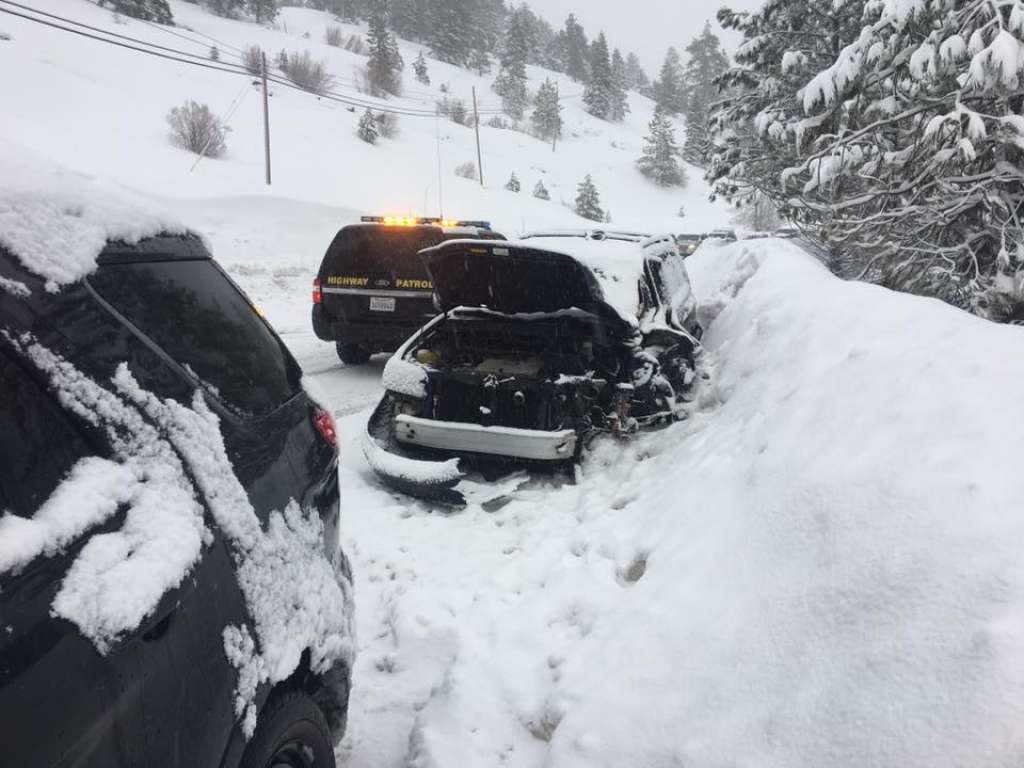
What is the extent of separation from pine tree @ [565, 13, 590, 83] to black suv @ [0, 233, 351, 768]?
10937 cm

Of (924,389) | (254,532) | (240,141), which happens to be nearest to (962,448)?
(924,389)

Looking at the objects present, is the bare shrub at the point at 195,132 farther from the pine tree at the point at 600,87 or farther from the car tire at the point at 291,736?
the pine tree at the point at 600,87

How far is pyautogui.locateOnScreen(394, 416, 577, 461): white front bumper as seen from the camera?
4602 millimetres

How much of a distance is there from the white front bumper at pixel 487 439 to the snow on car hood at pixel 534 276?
1.16 meters

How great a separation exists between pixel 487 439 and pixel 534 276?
1.36 m

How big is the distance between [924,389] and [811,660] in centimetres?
154

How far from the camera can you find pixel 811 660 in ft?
6.77

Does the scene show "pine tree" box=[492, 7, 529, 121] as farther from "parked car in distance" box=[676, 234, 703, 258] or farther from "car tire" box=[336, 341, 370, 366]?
"car tire" box=[336, 341, 370, 366]

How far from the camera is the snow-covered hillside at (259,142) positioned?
21562 millimetres

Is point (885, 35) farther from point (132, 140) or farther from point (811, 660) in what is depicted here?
point (132, 140)

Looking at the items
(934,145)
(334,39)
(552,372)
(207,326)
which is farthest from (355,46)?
(207,326)

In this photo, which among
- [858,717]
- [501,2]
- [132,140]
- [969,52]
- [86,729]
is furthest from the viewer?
[501,2]

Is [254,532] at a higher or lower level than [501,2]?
lower

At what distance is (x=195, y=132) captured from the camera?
2578cm
